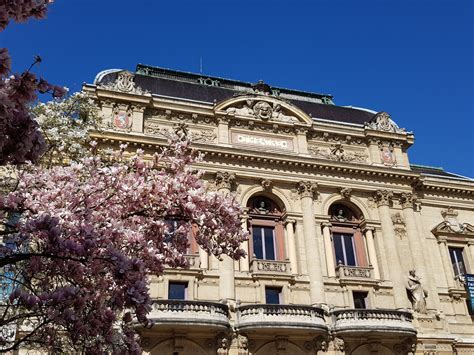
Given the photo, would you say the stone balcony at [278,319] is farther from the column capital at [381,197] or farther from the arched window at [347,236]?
the column capital at [381,197]

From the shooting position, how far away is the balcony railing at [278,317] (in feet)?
72.4

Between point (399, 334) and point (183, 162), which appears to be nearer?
point (183, 162)

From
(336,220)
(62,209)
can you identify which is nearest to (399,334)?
(336,220)

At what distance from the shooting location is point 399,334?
23875mm

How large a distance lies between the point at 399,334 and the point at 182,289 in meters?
10.3

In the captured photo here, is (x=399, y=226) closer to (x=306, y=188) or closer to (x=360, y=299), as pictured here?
(x=360, y=299)

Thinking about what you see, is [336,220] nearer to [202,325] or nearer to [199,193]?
[202,325]

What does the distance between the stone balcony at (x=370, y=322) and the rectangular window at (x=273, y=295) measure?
2.66 meters

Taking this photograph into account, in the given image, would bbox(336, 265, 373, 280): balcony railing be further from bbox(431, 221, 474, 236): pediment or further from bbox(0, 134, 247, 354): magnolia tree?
bbox(0, 134, 247, 354): magnolia tree

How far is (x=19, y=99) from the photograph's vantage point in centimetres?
652

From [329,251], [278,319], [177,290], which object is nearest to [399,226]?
[329,251]

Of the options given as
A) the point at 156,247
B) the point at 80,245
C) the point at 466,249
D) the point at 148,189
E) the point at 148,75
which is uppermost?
the point at 148,75

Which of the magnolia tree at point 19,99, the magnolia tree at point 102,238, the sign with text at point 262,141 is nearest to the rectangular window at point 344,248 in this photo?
the sign with text at point 262,141

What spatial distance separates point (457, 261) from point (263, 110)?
1442cm
